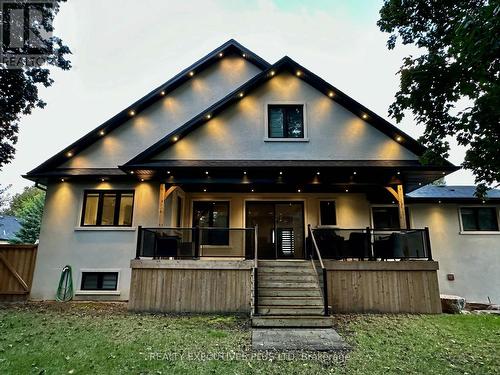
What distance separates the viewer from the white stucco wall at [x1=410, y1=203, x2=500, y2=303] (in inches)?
422

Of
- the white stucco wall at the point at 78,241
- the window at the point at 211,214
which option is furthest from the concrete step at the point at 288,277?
the white stucco wall at the point at 78,241

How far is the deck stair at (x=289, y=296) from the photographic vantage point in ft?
20.8

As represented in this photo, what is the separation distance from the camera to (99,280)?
33.1 ft

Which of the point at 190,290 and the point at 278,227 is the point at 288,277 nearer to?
the point at 190,290

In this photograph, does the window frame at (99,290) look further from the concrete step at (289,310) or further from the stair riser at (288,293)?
the concrete step at (289,310)

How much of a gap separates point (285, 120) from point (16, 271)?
10.2 m

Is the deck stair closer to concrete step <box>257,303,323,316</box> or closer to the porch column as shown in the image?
concrete step <box>257,303,323,316</box>

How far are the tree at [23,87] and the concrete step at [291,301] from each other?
1165 cm

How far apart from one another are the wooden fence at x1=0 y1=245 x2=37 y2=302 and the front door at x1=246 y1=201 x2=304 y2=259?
7472 millimetres

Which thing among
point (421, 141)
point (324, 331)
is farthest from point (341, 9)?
point (324, 331)

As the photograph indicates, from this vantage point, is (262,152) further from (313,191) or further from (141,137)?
(141,137)

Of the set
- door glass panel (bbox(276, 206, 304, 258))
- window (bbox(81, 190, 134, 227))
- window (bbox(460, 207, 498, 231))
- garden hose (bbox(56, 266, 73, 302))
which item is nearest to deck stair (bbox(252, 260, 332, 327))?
door glass panel (bbox(276, 206, 304, 258))

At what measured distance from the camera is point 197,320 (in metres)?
6.92

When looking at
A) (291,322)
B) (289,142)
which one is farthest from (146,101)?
(291,322)
